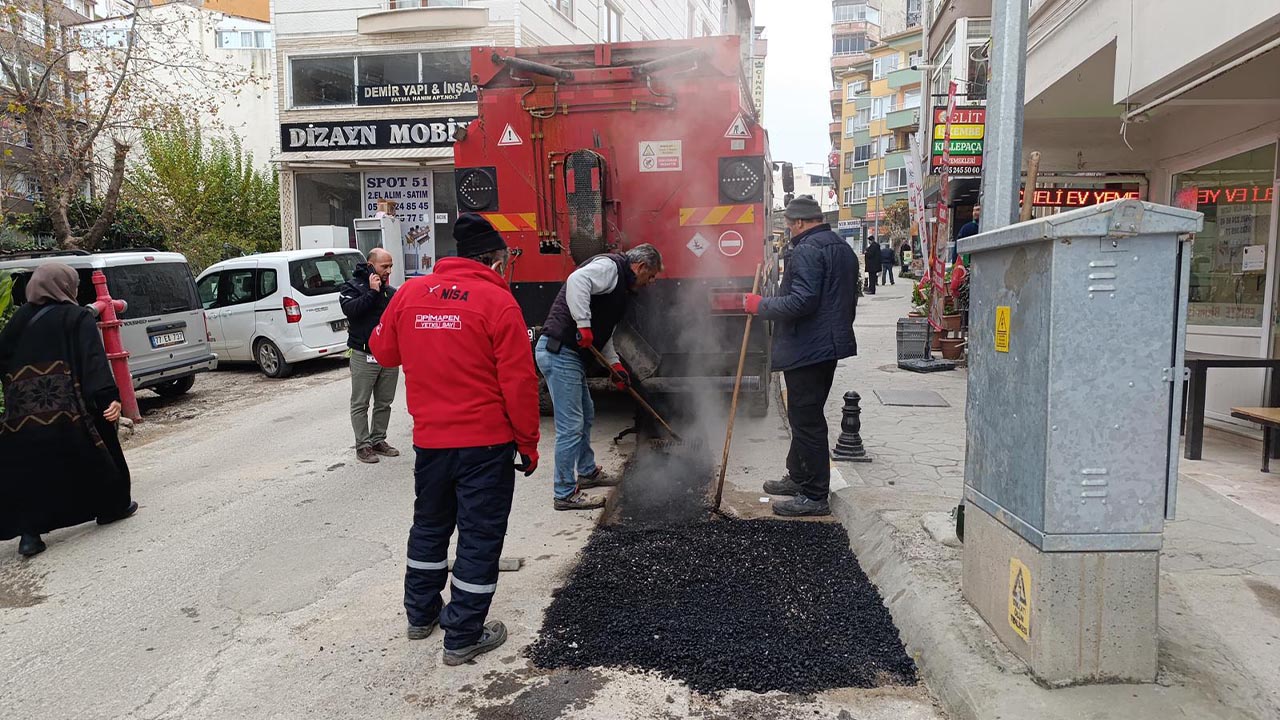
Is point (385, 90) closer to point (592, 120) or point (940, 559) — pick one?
point (592, 120)

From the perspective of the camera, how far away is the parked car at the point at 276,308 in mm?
10953

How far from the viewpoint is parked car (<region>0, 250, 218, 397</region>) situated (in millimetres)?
8516

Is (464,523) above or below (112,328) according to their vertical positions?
below

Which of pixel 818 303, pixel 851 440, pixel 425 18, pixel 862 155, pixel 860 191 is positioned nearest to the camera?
pixel 818 303

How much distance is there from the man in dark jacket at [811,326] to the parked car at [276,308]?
817cm

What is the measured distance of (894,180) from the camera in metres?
49.5

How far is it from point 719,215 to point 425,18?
13.3 m

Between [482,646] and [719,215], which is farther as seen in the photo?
[719,215]

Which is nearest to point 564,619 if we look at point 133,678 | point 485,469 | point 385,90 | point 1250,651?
point 485,469

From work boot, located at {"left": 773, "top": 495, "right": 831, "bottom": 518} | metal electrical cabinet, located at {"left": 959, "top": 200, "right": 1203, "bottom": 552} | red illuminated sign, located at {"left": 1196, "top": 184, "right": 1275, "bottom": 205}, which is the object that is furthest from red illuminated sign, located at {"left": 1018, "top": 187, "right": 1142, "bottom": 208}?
metal electrical cabinet, located at {"left": 959, "top": 200, "right": 1203, "bottom": 552}

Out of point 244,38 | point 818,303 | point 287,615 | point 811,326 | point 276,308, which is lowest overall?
point 287,615

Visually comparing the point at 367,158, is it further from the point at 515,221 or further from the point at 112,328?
the point at 515,221

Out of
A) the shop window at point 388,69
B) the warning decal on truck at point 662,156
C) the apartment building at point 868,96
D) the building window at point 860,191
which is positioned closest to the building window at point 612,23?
the shop window at point 388,69

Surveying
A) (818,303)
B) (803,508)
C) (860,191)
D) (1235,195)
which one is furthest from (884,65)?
(803,508)
